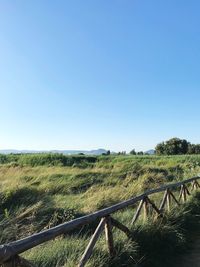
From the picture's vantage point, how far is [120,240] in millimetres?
5855

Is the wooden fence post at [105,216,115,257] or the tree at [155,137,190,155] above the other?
the tree at [155,137,190,155]

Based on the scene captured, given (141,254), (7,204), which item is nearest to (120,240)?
(141,254)

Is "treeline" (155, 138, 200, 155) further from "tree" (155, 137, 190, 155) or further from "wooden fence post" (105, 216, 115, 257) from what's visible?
"wooden fence post" (105, 216, 115, 257)

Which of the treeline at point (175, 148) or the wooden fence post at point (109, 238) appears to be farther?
the treeline at point (175, 148)

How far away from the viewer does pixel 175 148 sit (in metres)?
86.0

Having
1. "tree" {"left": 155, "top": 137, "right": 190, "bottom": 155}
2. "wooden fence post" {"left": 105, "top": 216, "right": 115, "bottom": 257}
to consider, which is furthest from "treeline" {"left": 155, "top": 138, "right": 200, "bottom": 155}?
"wooden fence post" {"left": 105, "top": 216, "right": 115, "bottom": 257}

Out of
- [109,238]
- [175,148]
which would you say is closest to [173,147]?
[175,148]

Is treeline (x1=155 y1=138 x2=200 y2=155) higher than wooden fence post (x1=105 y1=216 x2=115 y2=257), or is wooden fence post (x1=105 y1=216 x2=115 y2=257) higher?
treeline (x1=155 y1=138 x2=200 y2=155)

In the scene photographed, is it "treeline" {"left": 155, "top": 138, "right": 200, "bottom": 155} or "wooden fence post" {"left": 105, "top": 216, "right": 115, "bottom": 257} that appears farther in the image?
"treeline" {"left": 155, "top": 138, "right": 200, "bottom": 155}

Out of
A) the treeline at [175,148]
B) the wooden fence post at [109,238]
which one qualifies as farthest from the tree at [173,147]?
the wooden fence post at [109,238]

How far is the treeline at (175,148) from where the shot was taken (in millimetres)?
85681

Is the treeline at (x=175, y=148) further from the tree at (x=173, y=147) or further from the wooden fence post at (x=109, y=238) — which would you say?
the wooden fence post at (x=109, y=238)

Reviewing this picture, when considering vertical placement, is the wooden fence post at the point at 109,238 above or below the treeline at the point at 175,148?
below

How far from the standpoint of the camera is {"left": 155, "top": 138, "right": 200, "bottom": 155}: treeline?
8568 cm
